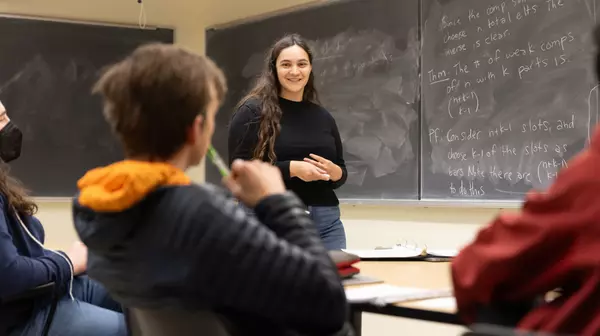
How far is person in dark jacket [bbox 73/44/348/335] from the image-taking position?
3.46ft

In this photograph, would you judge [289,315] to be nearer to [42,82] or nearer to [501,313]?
[501,313]

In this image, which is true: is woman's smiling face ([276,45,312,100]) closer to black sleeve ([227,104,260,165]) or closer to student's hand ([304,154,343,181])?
black sleeve ([227,104,260,165])

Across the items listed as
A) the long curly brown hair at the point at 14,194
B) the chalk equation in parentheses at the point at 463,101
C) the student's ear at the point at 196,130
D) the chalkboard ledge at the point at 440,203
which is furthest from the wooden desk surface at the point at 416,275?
the chalk equation in parentheses at the point at 463,101

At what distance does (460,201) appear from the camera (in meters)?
3.29

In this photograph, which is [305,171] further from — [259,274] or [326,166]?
[259,274]

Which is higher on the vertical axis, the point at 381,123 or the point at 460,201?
the point at 381,123

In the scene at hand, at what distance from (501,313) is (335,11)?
3.13m

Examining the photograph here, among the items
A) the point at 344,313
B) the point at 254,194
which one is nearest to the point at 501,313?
the point at 344,313

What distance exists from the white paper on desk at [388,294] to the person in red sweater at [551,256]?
1.55 feet

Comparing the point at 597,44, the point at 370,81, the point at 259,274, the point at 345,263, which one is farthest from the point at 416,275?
the point at 370,81

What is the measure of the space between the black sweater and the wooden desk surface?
738 millimetres

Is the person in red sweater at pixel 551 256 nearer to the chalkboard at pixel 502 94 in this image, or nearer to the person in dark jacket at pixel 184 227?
the person in dark jacket at pixel 184 227

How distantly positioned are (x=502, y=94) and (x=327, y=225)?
1061 millimetres

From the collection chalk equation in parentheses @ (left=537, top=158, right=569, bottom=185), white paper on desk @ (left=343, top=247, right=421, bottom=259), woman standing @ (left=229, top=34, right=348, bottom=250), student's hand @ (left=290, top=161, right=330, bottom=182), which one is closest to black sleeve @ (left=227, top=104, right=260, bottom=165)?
woman standing @ (left=229, top=34, right=348, bottom=250)
